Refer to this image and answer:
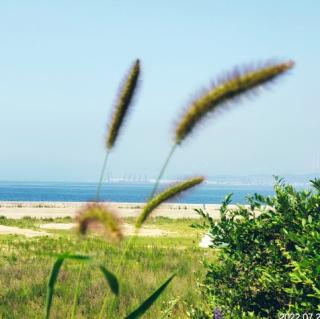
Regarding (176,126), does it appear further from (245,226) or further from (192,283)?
(192,283)

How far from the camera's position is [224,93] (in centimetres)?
169

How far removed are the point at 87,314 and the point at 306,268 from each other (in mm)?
4273

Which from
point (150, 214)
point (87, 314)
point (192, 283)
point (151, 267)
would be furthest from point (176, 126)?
point (151, 267)

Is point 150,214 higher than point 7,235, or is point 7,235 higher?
point 150,214

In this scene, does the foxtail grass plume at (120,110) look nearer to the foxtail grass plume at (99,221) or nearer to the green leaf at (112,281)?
the foxtail grass plume at (99,221)

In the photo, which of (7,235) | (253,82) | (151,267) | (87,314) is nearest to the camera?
(253,82)

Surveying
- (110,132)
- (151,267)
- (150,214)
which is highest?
(110,132)

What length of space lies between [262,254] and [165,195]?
137 inches

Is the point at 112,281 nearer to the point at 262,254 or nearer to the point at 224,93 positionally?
the point at 224,93

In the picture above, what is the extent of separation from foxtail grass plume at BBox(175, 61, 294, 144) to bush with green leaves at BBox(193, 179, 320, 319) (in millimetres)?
3216

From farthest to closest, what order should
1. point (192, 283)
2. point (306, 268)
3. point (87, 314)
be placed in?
point (192, 283)
point (87, 314)
point (306, 268)

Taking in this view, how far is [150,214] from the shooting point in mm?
2021

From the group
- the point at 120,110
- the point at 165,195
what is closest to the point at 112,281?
the point at 165,195

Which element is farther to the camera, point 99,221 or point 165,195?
point 165,195
